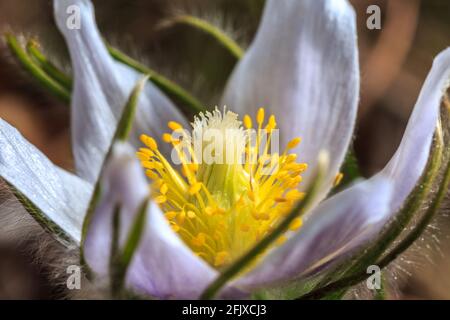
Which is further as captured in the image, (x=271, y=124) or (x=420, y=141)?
(x=271, y=124)

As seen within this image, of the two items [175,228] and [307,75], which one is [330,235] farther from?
[307,75]

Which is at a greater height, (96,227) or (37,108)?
(37,108)

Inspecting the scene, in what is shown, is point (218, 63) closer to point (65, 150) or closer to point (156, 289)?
point (65, 150)

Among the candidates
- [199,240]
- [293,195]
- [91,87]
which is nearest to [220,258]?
[199,240]

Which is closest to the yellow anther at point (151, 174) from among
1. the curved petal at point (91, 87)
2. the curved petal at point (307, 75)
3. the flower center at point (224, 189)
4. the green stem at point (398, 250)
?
the flower center at point (224, 189)

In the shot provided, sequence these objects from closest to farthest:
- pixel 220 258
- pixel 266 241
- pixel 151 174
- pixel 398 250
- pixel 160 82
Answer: pixel 266 241
pixel 398 250
pixel 220 258
pixel 151 174
pixel 160 82
